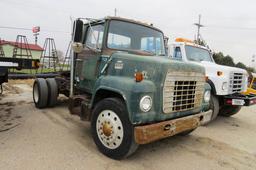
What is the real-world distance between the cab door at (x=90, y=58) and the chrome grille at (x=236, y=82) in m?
3.72

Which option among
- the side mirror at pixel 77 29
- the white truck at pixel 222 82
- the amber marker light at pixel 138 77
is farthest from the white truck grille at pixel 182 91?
the side mirror at pixel 77 29

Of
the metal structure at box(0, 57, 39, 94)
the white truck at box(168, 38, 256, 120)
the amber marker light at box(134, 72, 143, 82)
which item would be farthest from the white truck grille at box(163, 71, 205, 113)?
the metal structure at box(0, 57, 39, 94)

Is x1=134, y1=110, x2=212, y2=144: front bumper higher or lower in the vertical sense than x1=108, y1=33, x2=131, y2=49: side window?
lower

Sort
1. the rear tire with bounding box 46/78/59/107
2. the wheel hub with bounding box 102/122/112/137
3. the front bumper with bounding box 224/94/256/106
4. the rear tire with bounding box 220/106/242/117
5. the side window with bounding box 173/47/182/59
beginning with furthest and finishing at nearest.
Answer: the rear tire with bounding box 220/106/242/117 → the side window with bounding box 173/47/182/59 → the rear tire with bounding box 46/78/59/107 → the front bumper with bounding box 224/94/256/106 → the wheel hub with bounding box 102/122/112/137

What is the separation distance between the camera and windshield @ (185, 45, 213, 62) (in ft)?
21.7

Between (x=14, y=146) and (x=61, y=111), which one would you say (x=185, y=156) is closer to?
(x=14, y=146)

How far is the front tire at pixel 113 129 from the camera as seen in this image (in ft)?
10.4

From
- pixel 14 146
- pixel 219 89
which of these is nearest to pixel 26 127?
pixel 14 146

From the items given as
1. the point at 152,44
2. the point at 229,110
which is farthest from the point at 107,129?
the point at 229,110

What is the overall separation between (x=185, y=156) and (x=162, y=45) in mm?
2439

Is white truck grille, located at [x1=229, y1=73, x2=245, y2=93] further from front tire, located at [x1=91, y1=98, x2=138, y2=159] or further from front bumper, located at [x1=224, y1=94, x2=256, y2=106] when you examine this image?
front tire, located at [x1=91, y1=98, x2=138, y2=159]

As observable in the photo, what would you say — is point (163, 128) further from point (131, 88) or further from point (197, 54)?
point (197, 54)

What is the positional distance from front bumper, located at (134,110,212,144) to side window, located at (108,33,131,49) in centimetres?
175

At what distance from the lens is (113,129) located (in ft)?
10.9
